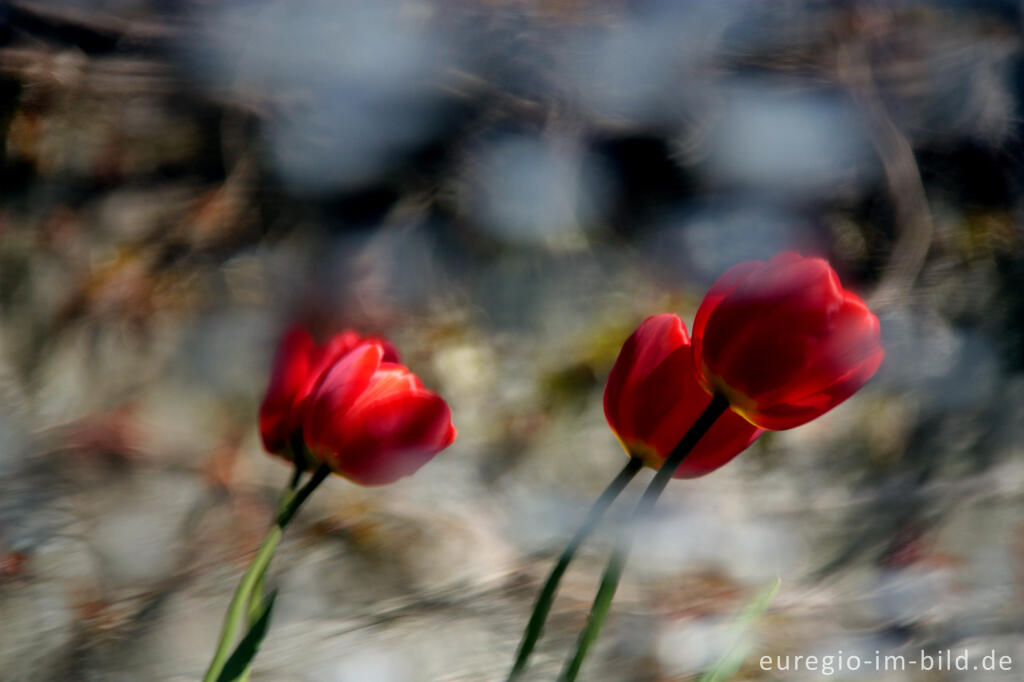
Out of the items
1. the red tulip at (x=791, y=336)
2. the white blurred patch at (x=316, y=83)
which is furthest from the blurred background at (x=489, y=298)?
the red tulip at (x=791, y=336)

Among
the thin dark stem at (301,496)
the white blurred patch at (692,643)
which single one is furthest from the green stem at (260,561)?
the white blurred patch at (692,643)

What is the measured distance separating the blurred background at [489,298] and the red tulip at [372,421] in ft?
0.27

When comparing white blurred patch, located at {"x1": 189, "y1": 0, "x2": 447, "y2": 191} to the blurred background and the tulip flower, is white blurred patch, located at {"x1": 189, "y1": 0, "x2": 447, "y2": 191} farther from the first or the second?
the tulip flower

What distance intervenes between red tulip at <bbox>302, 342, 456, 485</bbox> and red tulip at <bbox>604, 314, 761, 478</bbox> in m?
0.04

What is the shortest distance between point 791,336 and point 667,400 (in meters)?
0.03

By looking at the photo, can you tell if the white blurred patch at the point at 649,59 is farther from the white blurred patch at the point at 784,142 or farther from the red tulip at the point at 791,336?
the red tulip at the point at 791,336

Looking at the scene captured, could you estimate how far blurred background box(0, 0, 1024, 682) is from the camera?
25cm

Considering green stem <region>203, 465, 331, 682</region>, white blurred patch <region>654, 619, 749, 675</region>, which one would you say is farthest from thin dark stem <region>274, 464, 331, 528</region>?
white blurred patch <region>654, 619, 749, 675</region>

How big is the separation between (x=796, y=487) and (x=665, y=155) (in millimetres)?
117

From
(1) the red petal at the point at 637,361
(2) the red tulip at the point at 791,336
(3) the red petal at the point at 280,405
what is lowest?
(3) the red petal at the point at 280,405

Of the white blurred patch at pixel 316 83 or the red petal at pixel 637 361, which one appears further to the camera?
the white blurred patch at pixel 316 83

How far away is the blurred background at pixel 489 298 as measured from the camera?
253 millimetres

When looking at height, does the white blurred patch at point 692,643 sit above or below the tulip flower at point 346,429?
below

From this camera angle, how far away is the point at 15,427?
0.25m
